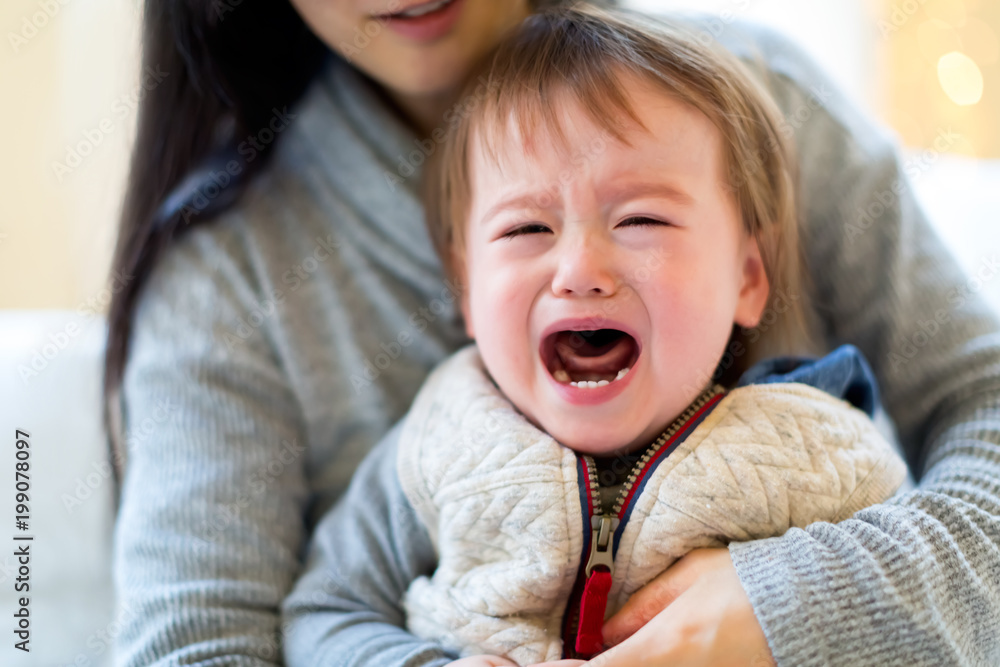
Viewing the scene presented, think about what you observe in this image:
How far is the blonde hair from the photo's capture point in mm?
872

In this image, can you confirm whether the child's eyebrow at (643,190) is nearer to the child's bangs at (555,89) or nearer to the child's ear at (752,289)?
the child's bangs at (555,89)

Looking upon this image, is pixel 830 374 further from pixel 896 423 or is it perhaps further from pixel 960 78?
pixel 960 78

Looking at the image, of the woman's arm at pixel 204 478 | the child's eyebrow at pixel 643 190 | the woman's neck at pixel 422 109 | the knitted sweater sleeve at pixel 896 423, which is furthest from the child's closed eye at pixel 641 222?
the woman's arm at pixel 204 478

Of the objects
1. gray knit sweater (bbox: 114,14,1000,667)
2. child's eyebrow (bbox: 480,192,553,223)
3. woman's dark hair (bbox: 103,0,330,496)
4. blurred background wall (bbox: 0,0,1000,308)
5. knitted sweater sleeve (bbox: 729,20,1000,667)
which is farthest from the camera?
blurred background wall (bbox: 0,0,1000,308)

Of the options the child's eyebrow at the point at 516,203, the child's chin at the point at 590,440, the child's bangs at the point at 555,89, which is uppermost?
the child's bangs at the point at 555,89

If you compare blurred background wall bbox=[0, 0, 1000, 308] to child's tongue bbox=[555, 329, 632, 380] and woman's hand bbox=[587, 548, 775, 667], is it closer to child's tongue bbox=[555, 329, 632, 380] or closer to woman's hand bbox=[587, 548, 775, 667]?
child's tongue bbox=[555, 329, 632, 380]

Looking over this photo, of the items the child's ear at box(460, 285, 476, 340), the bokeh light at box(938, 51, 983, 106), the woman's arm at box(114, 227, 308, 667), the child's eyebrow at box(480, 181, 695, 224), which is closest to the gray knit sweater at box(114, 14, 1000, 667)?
the woman's arm at box(114, 227, 308, 667)

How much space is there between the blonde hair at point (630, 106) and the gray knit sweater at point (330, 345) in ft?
0.46

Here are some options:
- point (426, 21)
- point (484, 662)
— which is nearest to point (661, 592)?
point (484, 662)

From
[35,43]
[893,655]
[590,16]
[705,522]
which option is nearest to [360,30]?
[590,16]

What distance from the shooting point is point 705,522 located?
0.82 meters

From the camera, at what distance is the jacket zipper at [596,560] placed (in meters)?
0.82

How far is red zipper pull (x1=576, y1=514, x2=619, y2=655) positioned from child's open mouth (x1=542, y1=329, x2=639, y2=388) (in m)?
0.15

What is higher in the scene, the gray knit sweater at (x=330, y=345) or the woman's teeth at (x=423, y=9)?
the woman's teeth at (x=423, y=9)
